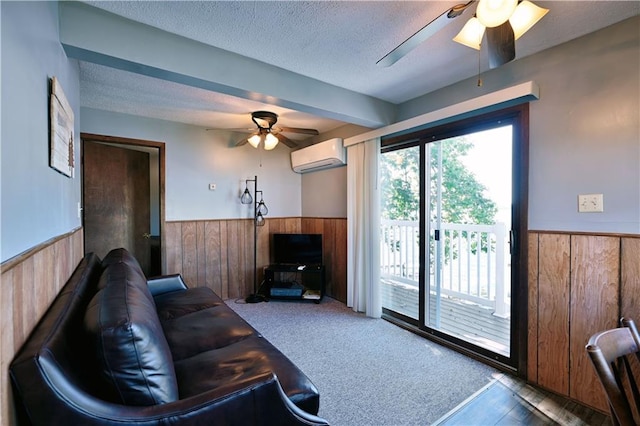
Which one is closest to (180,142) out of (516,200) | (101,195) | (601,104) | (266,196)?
(101,195)

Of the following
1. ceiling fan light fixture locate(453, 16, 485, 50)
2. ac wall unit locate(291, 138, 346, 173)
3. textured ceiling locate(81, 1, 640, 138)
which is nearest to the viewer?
ceiling fan light fixture locate(453, 16, 485, 50)

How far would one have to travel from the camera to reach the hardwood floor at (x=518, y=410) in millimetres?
1688

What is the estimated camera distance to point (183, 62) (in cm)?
187

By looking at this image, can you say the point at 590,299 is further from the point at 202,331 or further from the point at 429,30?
the point at 202,331

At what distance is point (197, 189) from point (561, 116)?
3712mm

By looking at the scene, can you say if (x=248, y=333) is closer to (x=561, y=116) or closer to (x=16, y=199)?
(x=16, y=199)

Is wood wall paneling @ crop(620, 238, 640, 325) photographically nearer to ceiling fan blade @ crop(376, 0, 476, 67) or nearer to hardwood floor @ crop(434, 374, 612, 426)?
hardwood floor @ crop(434, 374, 612, 426)

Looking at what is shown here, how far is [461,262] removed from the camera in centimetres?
338

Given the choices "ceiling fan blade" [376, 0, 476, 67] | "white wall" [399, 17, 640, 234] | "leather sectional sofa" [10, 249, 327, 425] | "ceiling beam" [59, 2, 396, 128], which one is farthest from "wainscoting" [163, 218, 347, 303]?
"ceiling fan blade" [376, 0, 476, 67]

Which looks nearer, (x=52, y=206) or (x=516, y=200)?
(x=52, y=206)

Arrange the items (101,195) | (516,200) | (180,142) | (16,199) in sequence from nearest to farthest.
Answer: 1. (16,199)
2. (516,200)
3. (101,195)
4. (180,142)

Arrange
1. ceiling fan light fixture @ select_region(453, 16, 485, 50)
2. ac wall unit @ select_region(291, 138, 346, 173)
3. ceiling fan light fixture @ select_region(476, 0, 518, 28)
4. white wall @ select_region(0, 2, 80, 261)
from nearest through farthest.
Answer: white wall @ select_region(0, 2, 80, 261)
ceiling fan light fixture @ select_region(476, 0, 518, 28)
ceiling fan light fixture @ select_region(453, 16, 485, 50)
ac wall unit @ select_region(291, 138, 346, 173)

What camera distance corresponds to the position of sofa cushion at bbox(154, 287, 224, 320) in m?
2.16

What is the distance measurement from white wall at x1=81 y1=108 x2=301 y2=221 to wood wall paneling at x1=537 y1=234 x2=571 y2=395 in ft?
10.9
